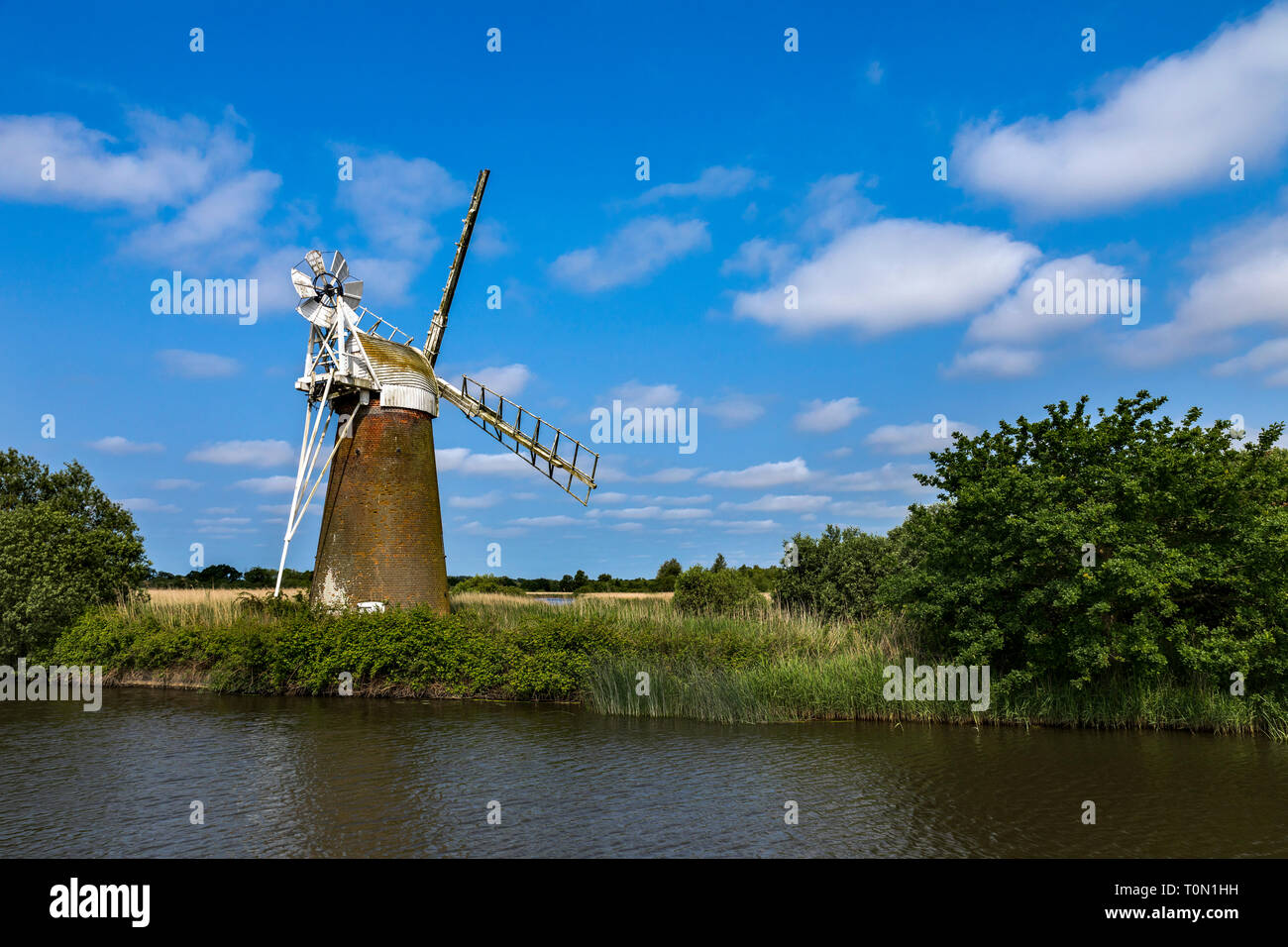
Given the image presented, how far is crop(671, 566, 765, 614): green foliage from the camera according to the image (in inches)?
1044

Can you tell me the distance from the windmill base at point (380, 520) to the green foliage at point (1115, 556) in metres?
13.0

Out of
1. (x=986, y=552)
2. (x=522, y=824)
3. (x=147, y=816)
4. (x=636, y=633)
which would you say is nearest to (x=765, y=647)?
(x=636, y=633)

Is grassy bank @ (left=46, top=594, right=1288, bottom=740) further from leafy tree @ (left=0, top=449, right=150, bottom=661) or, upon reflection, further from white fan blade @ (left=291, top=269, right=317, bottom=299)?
white fan blade @ (left=291, top=269, right=317, bottom=299)

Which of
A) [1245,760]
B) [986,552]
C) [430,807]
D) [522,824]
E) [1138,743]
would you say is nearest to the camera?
[522,824]

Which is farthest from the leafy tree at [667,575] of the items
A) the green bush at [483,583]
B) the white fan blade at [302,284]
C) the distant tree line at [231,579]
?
the white fan blade at [302,284]

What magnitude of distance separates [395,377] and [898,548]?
16.4m

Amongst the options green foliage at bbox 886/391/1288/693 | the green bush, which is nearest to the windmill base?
green foliage at bbox 886/391/1288/693

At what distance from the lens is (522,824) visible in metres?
9.09

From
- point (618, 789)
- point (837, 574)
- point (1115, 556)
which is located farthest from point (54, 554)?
point (1115, 556)

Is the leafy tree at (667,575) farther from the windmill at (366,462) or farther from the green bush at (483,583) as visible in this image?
the windmill at (366,462)

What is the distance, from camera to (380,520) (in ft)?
71.6

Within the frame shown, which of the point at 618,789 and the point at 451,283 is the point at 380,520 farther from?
the point at 618,789
